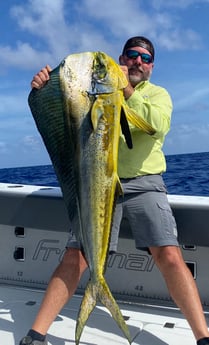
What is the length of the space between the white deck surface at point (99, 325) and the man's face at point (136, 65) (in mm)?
1707

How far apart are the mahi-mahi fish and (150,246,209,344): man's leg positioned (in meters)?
0.47

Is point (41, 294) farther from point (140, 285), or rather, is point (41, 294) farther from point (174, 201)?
point (174, 201)

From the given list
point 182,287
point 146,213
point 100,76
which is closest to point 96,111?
point 100,76

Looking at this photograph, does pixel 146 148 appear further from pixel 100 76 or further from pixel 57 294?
pixel 57 294

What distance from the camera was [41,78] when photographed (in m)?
2.70

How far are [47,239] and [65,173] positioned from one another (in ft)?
5.42

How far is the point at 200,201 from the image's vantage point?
3.69m

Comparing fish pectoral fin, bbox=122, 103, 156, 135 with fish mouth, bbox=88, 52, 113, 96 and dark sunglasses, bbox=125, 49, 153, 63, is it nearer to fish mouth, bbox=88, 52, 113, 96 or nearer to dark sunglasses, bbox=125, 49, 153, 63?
fish mouth, bbox=88, 52, 113, 96

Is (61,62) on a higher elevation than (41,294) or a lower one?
higher

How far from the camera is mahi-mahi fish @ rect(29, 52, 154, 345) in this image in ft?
8.28

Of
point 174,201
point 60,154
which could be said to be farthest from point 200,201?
point 60,154

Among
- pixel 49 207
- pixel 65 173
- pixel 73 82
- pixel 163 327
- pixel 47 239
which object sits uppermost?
pixel 73 82

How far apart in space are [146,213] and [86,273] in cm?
119

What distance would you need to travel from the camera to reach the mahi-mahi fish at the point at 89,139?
2523 millimetres
